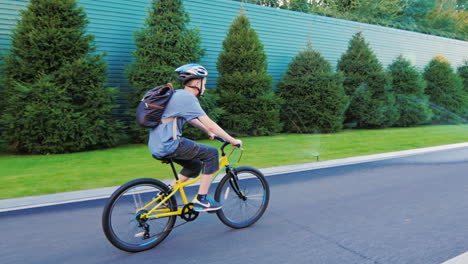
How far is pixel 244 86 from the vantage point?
1455 centimetres

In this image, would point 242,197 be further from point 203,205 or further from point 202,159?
point 202,159

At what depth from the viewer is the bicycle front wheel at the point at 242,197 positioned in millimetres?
4449

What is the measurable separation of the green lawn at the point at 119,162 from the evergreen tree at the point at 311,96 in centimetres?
284

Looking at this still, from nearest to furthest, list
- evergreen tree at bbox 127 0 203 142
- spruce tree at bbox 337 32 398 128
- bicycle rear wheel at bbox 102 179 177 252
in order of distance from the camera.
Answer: bicycle rear wheel at bbox 102 179 177 252, evergreen tree at bbox 127 0 203 142, spruce tree at bbox 337 32 398 128

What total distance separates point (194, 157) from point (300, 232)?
156 centimetres

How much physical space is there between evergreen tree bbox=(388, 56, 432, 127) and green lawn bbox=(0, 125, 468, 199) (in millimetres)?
6349

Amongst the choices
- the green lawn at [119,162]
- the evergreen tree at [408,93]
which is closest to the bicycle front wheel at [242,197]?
the green lawn at [119,162]

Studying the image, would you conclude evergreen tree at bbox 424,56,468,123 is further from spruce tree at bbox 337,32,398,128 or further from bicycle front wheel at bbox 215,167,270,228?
bicycle front wheel at bbox 215,167,270,228

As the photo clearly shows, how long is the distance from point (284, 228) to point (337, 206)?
127 centimetres

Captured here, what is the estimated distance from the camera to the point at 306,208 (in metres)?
5.34

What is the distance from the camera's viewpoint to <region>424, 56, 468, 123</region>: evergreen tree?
23312 millimetres

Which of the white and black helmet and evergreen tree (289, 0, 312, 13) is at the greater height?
evergreen tree (289, 0, 312, 13)

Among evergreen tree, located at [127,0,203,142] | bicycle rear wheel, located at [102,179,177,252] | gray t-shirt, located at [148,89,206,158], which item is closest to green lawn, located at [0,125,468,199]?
evergreen tree, located at [127,0,203,142]

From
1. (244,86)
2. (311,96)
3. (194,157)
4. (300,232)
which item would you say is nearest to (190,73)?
(194,157)
